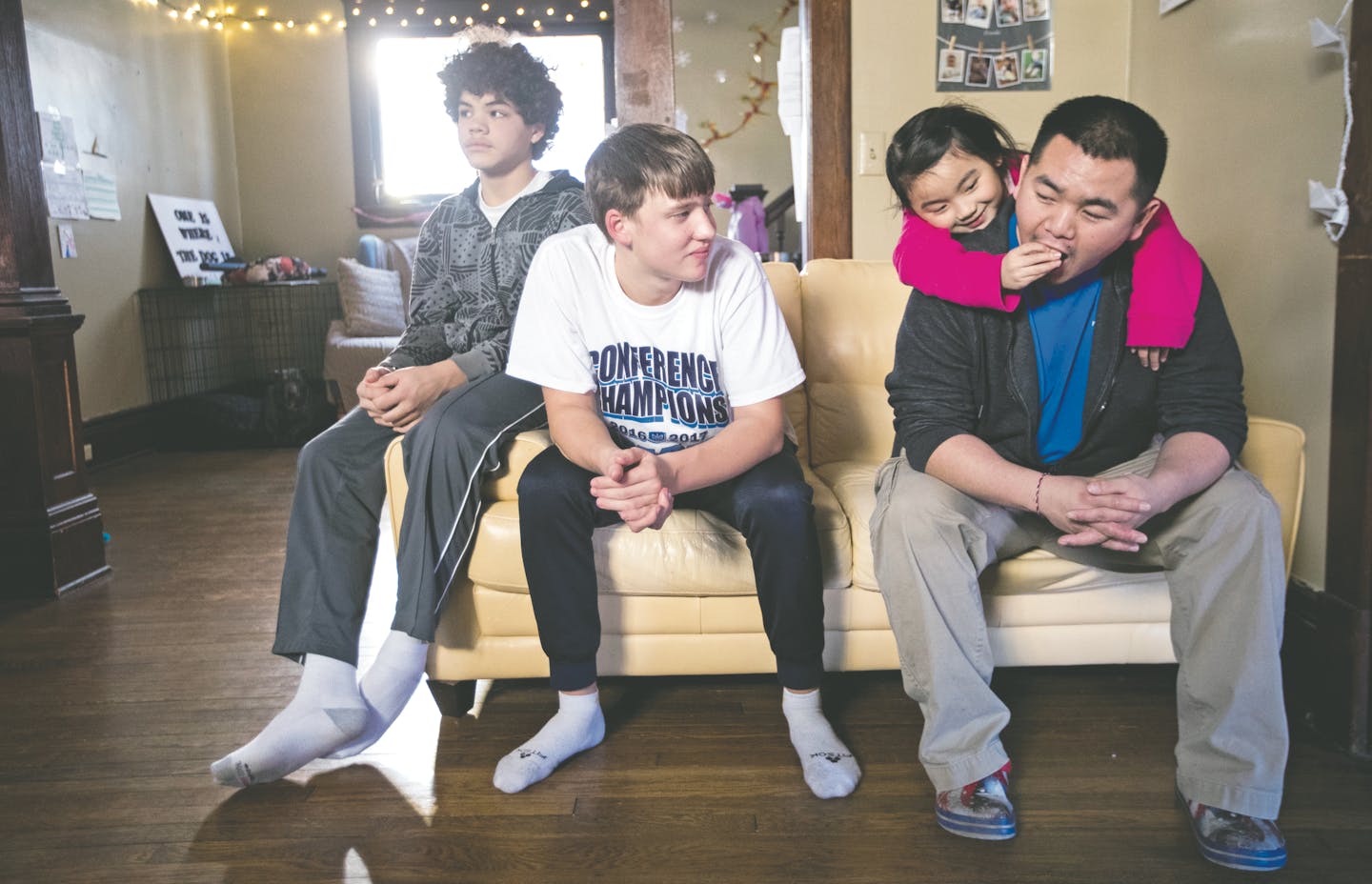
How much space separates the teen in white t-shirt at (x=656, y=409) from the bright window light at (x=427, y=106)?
4.75 metres

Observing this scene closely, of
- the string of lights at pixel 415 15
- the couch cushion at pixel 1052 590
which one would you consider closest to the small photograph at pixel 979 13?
the couch cushion at pixel 1052 590

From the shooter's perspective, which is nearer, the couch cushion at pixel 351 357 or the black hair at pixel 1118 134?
the black hair at pixel 1118 134

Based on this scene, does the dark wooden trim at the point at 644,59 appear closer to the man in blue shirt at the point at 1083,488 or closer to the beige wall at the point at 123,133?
the man in blue shirt at the point at 1083,488

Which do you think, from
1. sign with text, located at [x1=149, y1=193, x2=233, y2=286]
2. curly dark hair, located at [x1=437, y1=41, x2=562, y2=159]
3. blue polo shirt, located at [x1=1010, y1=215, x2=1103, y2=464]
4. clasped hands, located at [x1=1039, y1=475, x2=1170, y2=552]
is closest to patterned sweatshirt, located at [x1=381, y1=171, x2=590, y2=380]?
curly dark hair, located at [x1=437, y1=41, x2=562, y2=159]

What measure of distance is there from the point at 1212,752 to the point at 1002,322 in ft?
2.17

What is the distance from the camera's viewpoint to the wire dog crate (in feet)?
17.1

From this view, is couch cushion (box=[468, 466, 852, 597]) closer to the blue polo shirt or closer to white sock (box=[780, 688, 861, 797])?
white sock (box=[780, 688, 861, 797])

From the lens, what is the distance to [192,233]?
5516mm

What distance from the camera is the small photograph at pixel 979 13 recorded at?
9.37 feet

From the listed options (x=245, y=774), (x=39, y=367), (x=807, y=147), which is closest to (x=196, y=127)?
(x=39, y=367)

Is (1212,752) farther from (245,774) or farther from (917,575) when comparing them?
(245,774)

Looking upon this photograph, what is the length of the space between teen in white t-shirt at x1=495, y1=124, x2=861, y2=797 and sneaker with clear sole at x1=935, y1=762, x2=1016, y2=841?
0.17 meters

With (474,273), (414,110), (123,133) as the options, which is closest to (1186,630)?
(474,273)

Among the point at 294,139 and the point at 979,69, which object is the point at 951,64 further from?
the point at 294,139
